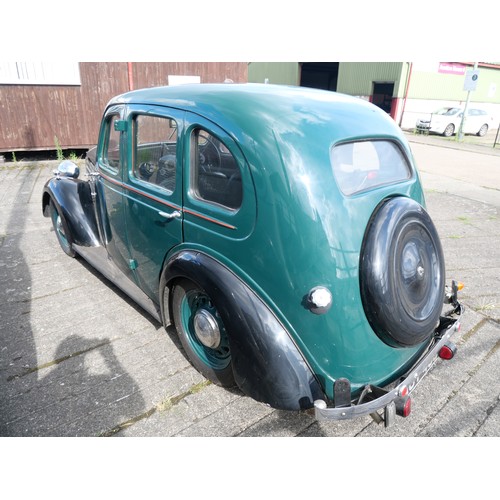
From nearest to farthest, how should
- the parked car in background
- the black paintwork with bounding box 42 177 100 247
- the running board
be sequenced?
the running board, the black paintwork with bounding box 42 177 100 247, the parked car in background

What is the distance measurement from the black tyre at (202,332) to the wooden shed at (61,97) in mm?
8948

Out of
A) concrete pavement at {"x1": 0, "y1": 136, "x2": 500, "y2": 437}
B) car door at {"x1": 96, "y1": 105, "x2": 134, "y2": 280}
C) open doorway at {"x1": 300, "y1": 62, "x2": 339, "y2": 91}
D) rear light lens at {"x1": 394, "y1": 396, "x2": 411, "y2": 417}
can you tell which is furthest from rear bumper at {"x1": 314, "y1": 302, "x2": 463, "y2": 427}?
open doorway at {"x1": 300, "y1": 62, "x2": 339, "y2": 91}

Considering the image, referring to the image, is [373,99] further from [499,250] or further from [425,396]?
[425,396]

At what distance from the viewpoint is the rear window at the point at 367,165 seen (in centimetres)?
203

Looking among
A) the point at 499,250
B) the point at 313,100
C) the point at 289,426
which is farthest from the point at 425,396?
the point at 499,250

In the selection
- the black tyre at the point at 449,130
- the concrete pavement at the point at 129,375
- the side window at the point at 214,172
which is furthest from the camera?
the black tyre at the point at 449,130

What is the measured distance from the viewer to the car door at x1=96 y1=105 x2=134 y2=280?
119 inches

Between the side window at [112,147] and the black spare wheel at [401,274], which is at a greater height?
the side window at [112,147]

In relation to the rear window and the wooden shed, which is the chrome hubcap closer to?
the rear window

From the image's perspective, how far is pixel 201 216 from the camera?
2.26m

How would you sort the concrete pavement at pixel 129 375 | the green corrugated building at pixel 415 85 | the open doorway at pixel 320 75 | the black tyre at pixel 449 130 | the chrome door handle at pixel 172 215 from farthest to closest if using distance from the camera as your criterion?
the open doorway at pixel 320 75 → the green corrugated building at pixel 415 85 → the black tyre at pixel 449 130 → the chrome door handle at pixel 172 215 → the concrete pavement at pixel 129 375

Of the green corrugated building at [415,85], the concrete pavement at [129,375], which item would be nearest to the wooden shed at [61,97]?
the concrete pavement at [129,375]

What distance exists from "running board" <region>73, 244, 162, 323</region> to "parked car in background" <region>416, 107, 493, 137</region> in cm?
1905

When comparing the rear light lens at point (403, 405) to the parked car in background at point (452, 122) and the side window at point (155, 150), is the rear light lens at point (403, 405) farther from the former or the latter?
the parked car in background at point (452, 122)
